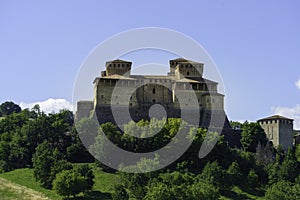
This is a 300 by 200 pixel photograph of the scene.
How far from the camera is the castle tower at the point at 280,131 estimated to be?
80.8m

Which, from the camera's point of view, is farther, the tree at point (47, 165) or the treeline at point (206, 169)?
the tree at point (47, 165)

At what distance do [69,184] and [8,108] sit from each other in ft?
250

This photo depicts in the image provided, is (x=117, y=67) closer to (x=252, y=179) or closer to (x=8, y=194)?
(x=252, y=179)

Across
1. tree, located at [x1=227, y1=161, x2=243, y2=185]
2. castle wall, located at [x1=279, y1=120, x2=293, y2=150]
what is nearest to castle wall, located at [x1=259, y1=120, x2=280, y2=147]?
castle wall, located at [x1=279, y1=120, x2=293, y2=150]

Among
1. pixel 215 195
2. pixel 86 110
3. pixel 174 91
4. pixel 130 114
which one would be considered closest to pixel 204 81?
pixel 174 91

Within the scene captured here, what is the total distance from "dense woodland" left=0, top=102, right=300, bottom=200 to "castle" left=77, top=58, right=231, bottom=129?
4.80m

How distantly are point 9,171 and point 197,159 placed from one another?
22868mm

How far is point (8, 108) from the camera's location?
124938mm

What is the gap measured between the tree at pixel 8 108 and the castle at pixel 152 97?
50.7 m

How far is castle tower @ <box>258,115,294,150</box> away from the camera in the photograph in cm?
8081

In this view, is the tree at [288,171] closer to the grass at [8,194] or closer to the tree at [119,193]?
the tree at [119,193]

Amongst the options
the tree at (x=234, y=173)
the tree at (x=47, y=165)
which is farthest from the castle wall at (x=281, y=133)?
the tree at (x=47, y=165)

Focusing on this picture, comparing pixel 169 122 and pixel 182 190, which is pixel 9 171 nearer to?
pixel 169 122

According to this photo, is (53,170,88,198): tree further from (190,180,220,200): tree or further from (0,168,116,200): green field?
(190,180,220,200): tree
